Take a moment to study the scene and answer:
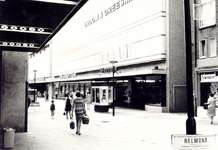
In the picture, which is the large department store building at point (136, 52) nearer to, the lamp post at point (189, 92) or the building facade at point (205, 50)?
the building facade at point (205, 50)

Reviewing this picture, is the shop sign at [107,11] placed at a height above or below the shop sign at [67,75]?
above

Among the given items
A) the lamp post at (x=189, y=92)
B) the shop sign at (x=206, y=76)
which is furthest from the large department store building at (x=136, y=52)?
the lamp post at (x=189, y=92)

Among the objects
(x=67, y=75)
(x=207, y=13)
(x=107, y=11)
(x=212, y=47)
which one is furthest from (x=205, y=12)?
(x=67, y=75)

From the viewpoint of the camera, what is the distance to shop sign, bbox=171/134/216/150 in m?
5.12

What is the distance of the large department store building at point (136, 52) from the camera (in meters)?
27.3

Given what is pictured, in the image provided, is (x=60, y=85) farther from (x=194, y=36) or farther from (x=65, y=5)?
(x=65, y=5)

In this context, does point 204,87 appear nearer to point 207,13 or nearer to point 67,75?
point 207,13

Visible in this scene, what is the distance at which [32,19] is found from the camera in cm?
829

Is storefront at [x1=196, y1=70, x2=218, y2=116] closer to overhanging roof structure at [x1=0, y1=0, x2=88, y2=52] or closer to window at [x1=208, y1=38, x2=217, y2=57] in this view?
window at [x1=208, y1=38, x2=217, y2=57]

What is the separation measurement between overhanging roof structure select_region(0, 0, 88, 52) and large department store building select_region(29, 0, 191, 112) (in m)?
17.6

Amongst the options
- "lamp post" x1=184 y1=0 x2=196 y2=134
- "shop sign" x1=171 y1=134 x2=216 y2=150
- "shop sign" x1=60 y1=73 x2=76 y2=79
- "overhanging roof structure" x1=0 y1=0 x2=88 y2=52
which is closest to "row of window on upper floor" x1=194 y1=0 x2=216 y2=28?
"overhanging roof structure" x1=0 y1=0 x2=88 y2=52

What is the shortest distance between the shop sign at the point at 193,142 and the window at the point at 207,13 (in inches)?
759

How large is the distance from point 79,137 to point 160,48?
1660 centimetres

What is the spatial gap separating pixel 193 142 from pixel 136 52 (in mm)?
26204
